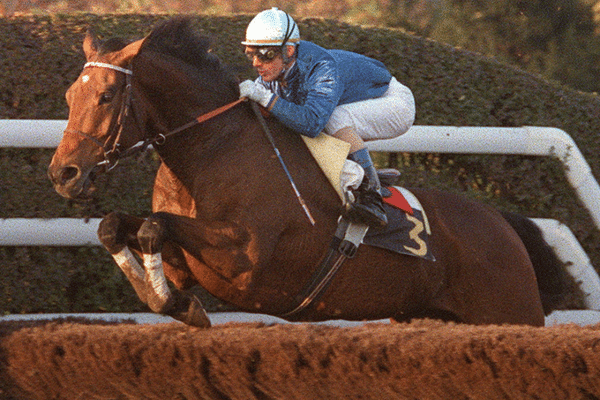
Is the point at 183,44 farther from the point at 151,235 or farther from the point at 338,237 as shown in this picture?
the point at 338,237

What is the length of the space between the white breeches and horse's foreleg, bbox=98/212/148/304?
1198 mm

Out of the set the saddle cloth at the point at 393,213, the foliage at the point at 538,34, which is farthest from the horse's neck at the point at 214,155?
the foliage at the point at 538,34

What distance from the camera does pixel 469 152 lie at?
6.46 meters

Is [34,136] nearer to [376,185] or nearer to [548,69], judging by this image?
[376,185]

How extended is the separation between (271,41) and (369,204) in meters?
0.99

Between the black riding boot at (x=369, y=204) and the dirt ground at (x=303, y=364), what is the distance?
116 centimetres

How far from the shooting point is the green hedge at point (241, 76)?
6.03m

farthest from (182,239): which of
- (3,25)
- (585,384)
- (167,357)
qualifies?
(3,25)

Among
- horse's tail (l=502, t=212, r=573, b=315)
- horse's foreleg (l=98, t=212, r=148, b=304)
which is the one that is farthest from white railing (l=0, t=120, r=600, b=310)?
horse's foreleg (l=98, t=212, r=148, b=304)

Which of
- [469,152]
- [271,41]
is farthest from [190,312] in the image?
[469,152]

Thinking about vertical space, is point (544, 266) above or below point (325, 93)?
below

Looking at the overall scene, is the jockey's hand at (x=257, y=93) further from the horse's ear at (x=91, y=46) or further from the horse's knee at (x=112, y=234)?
the horse's knee at (x=112, y=234)

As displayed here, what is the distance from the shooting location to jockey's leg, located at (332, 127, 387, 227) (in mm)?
4410

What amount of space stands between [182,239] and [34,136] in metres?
2.34
